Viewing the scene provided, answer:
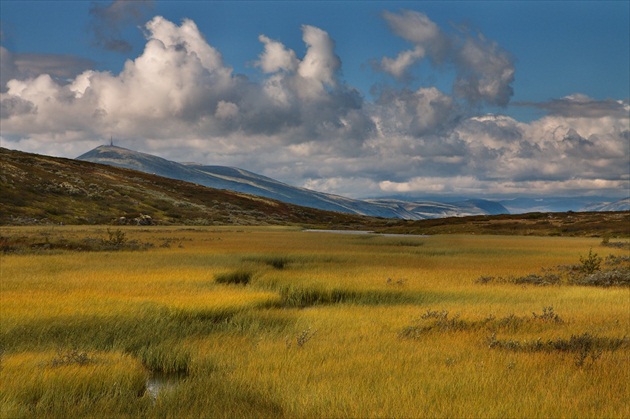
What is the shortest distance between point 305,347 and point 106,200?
4851 inches

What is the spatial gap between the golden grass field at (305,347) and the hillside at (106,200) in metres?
82.6

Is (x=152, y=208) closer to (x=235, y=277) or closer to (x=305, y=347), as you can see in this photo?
(x=235, y=277)

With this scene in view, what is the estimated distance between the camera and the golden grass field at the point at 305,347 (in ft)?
26.1

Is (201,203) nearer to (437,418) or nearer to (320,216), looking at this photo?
(320,216)

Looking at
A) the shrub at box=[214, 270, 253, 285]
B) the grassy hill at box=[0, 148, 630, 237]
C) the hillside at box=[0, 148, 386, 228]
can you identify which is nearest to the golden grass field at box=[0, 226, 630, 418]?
the shrub at box=[214, 270, 253, 285]

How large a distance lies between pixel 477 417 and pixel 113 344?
28.8 feet

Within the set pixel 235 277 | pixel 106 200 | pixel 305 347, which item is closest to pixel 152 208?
pixel 106 200

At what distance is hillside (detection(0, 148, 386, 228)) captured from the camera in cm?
10231

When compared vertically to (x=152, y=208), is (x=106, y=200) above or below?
above

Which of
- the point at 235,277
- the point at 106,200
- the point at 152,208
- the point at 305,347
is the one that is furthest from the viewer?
the point at 152,208

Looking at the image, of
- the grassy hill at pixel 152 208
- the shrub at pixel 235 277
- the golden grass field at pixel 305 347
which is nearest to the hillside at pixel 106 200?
the grassy hill at pixel 152 208

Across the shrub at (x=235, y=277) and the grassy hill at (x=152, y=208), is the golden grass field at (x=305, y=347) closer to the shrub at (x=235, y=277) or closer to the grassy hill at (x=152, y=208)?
the shrub at (x=235, y=277)

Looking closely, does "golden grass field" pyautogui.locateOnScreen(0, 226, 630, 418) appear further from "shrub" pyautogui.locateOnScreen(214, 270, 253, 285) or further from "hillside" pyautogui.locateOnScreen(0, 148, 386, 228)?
"hillside" pyautogui.locateOnScreen(0, 148, 386, 228)

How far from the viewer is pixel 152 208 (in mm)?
128875
